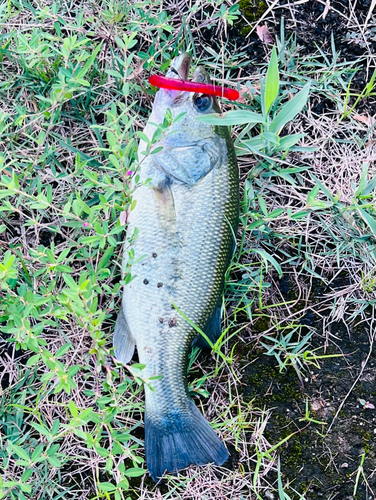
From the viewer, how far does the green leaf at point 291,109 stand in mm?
2818

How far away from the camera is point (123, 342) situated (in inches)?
113

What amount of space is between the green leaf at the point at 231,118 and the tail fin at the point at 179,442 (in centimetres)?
156

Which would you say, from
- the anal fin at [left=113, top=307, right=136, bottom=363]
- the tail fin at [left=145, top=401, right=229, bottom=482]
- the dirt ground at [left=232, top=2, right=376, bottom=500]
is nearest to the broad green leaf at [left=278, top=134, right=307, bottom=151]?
the dirt ground at [left=232, top=2, right=376, bottom=500]

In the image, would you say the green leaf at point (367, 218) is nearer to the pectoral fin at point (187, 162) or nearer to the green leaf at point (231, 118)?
the green leaf at point (231, 118)

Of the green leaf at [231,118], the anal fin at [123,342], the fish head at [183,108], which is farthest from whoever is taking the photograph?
the anal fin at [123,342]

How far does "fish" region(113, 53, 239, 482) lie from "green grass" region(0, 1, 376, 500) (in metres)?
0.16

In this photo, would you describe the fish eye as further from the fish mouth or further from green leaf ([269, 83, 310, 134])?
green leaf ([269, 83, 310, 134])

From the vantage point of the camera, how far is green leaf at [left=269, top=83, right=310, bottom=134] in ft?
9.25

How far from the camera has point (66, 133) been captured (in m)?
3.16

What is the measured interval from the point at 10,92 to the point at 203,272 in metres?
1.72

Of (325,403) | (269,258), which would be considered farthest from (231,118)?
(325,403)

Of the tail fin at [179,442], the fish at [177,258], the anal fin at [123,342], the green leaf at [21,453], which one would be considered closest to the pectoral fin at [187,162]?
the fish at [177,258]

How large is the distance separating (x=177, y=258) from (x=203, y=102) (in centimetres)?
89

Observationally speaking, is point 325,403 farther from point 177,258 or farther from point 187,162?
point 187,162
